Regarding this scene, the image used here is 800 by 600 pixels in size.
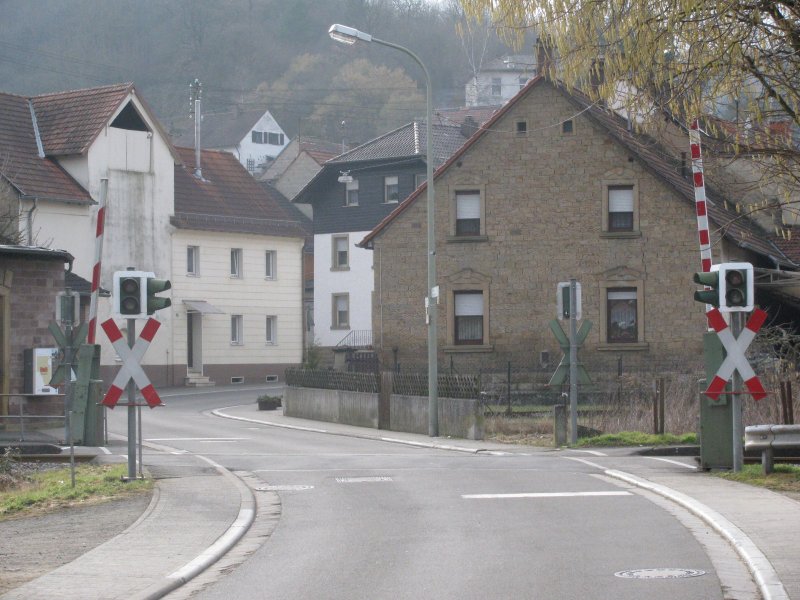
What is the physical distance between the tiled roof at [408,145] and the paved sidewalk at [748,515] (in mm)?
42430

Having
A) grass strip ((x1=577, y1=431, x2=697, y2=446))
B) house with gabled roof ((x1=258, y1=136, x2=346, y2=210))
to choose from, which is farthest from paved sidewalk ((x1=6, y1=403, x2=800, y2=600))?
house with gabled roof ((x1=258, y1=136, x2=346, y2=210))

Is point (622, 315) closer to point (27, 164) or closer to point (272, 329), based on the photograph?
point (27, 164)

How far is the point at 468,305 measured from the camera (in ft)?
139

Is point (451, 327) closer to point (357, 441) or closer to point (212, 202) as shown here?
point (357, 441)

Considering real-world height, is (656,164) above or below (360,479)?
above

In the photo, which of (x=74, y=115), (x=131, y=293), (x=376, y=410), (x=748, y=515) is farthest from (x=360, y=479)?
(x=74, y=115)

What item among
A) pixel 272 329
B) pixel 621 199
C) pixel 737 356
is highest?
pixel 621 199

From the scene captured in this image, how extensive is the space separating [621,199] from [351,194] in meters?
25.1

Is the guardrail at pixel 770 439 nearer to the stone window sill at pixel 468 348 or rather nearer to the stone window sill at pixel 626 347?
the stone window sill at pixel 626 347

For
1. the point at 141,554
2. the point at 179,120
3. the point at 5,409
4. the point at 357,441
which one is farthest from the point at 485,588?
the point at 179,120

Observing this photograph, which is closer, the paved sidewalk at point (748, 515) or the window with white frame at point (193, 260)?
the paved sidewalk at point (748, 515)

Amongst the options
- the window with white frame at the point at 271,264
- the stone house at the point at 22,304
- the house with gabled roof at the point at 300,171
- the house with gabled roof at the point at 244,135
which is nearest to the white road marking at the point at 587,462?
the stone house at the point at 22,304

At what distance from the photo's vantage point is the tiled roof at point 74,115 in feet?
171

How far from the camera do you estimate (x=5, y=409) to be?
1087 inches
